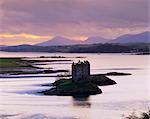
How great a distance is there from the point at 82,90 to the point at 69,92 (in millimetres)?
1188

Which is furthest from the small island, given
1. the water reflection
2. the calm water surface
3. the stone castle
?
the water reflection

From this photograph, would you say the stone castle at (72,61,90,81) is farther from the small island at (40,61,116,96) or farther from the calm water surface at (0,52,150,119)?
the calm water surface at (0,52,150,119)

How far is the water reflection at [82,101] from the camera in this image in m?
36.2

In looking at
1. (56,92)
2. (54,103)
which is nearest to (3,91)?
(56,92)

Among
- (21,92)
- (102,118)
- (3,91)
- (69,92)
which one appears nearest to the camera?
(102,118)

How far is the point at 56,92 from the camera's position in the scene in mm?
41281

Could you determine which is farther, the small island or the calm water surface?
the small island

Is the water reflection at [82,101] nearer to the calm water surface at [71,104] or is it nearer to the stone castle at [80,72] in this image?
the calm water surface at [71,104]

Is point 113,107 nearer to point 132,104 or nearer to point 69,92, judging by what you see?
point 132,104

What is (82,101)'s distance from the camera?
3809 centimetres

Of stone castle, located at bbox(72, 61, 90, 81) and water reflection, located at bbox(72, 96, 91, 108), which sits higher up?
stone castle, located at bbox(72, 61, 90, 81)

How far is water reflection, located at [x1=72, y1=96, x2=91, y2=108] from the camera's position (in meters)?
36.2

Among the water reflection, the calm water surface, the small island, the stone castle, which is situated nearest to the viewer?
the calm water surface

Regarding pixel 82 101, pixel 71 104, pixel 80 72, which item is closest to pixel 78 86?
pixel 80 72
